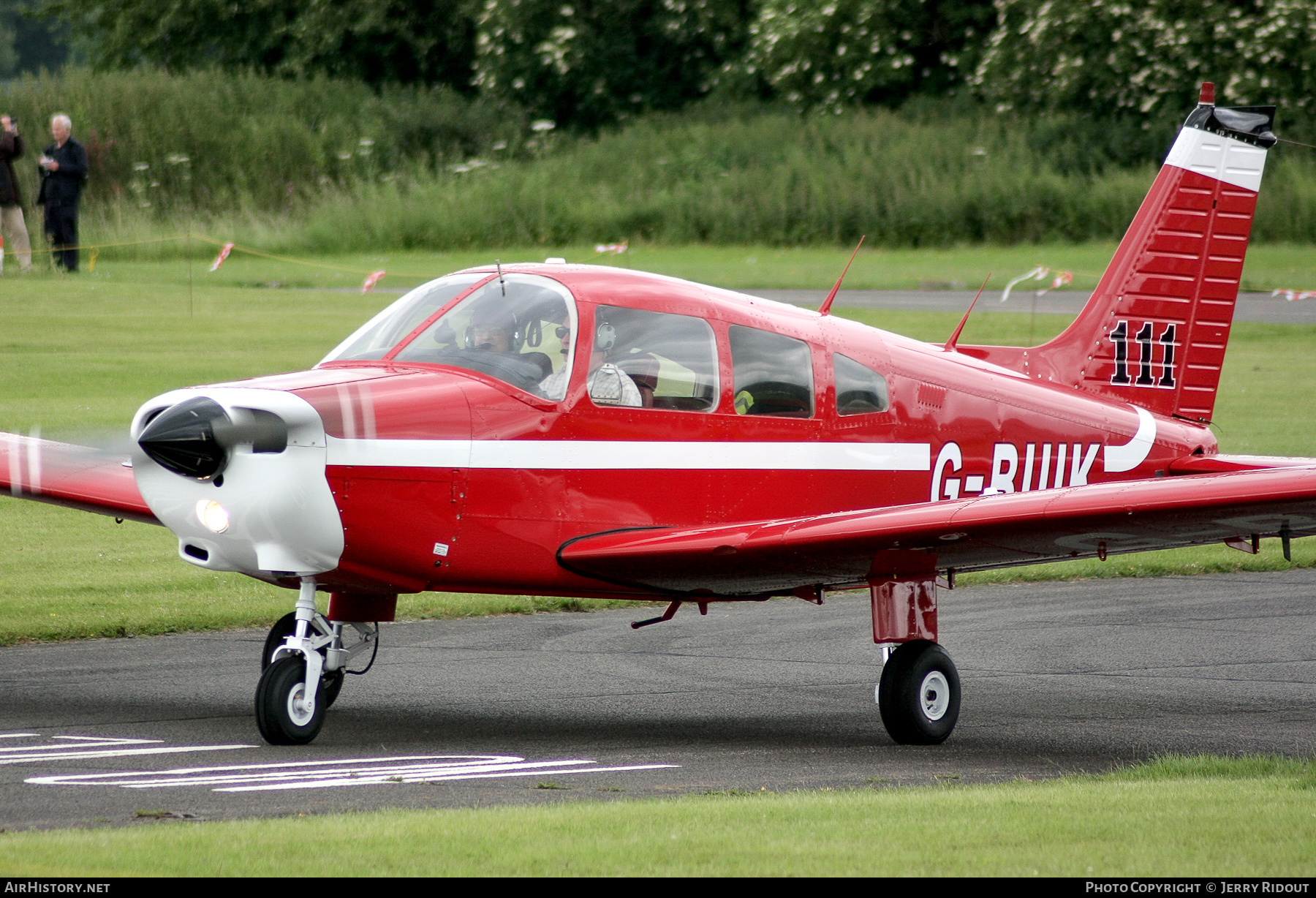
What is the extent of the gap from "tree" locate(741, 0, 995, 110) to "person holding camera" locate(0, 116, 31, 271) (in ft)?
70.2

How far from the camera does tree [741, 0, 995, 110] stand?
43.2 metres

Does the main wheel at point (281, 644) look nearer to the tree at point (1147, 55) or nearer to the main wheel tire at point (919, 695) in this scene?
the main wheel tire at point (919, 695)

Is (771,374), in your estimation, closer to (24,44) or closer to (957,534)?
(957,534)

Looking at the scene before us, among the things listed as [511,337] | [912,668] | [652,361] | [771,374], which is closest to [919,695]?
[912,668]

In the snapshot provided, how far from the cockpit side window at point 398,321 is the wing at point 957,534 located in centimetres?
135

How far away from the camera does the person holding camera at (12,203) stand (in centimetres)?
2762

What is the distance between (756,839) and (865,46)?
131ft

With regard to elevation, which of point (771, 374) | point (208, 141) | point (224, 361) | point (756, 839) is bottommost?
point (224, 361)

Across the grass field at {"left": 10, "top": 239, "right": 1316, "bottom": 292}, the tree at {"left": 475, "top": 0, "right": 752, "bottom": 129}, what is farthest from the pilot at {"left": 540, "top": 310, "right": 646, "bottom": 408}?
the tree at {"left": 475, "top": 0, "right": 752, "bottom": 129}

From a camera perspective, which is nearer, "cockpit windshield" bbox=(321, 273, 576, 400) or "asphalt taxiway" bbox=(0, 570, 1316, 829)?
"asphalt taxiway" bbox=(0, 570, 1316, 829)

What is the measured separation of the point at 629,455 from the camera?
8.59 m

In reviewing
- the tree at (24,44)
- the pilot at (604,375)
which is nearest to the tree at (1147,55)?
the pilot at (604,375)

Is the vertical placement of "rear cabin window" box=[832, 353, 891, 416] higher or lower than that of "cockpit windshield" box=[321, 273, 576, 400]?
lower

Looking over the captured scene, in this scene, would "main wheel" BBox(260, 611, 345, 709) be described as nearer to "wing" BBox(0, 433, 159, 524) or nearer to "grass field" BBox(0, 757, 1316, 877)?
"wing" BBox(0, 433, 159, 524)
